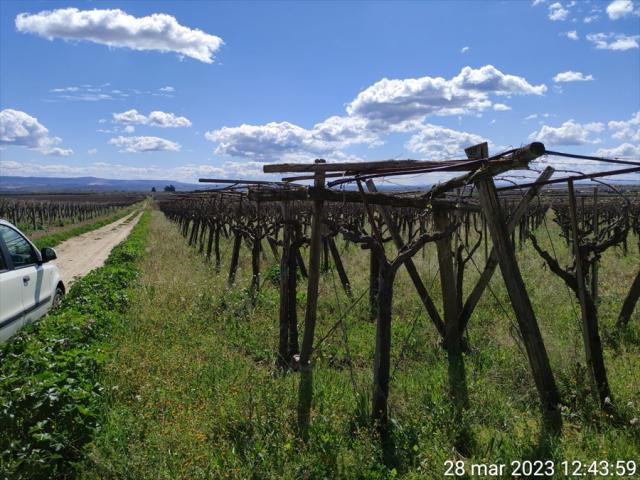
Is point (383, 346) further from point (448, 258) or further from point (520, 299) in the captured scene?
point (448, 258)

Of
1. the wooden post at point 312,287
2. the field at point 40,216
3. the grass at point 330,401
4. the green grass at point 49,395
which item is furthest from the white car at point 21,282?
the field at point 40,216

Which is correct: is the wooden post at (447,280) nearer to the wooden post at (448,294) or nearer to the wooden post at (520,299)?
the wooden post at (448,294)

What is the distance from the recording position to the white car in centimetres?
539

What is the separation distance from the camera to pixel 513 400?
15.8ft

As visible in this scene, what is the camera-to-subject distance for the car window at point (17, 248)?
5.89m

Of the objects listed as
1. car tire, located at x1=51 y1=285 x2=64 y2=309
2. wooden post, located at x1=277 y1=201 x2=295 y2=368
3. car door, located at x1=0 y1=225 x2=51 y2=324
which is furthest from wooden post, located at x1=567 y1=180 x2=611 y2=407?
car tire, located at x1=51 y1=285 x2=64 y2=309

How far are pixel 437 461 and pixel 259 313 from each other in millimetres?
4858

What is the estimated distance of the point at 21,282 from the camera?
588 centimetres

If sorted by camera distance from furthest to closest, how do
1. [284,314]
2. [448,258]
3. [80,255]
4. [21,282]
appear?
1. [80,255]
2. [448,258]
3. [284,314]
4. [21,282]

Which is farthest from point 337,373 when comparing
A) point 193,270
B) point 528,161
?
point 193,270

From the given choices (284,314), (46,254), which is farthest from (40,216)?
(284,314)

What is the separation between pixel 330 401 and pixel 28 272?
4.33m

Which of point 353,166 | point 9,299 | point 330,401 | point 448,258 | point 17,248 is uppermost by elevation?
point 353,166

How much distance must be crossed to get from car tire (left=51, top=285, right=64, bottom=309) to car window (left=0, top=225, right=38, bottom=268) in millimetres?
1180
